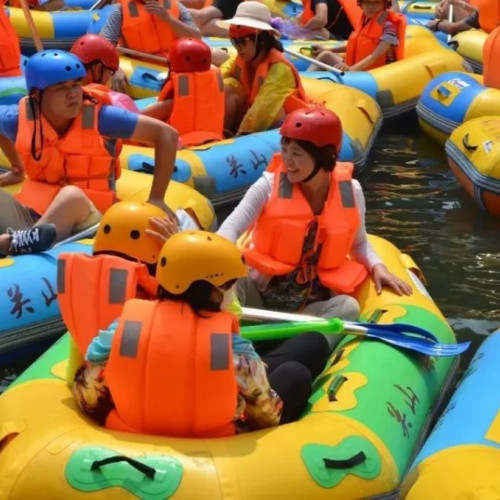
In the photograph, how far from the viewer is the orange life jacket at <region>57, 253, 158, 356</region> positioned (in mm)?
3213

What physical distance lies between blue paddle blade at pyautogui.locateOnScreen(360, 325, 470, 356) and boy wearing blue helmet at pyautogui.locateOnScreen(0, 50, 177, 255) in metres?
1.28

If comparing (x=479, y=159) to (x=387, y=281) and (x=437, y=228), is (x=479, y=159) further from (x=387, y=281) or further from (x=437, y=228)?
(x=387, y=281)

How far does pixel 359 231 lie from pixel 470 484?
1574 millimetres

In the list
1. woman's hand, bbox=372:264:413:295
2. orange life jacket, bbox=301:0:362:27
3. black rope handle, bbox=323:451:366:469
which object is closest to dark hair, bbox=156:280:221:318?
black rope handle, bbox=323:451:366:469

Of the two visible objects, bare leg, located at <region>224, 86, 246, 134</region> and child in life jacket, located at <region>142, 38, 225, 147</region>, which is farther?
bare leg, located at <region>224, 86, 246, 134</region>

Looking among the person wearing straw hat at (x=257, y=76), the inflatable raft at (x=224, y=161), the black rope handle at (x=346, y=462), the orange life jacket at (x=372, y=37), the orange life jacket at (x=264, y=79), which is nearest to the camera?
the black rope handle at (x=346, y=462)

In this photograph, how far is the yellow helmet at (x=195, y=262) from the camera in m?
2.86

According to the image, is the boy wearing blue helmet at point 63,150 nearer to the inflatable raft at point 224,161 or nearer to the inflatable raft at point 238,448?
the inflatable raft at point 224,161

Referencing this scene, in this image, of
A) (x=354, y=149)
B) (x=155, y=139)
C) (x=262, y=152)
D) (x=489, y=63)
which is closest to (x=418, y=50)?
(x=489, y=63)

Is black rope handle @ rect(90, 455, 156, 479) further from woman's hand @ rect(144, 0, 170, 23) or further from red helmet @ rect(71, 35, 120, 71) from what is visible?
woman's hand @ rect(144, 0, 170, 23)

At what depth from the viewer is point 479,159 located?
20.9 feet

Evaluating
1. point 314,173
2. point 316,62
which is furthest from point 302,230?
point 316,62

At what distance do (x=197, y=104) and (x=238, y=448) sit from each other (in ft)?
11.6

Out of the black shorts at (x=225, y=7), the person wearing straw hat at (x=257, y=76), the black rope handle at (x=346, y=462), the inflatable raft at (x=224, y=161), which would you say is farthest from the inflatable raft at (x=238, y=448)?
the black shorts at (x=225, y=7)
